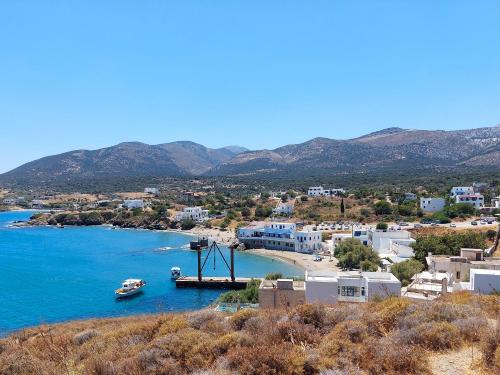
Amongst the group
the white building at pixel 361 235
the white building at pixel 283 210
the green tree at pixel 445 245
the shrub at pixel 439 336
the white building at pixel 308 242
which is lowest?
the white building at pixel 308 242

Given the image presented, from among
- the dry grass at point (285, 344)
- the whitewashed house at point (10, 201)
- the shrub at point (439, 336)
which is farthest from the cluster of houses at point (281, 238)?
the whitewashed house at point (10, 201)

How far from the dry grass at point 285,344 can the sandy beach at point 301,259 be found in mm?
30257

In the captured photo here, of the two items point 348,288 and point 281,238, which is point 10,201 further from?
point 348,288

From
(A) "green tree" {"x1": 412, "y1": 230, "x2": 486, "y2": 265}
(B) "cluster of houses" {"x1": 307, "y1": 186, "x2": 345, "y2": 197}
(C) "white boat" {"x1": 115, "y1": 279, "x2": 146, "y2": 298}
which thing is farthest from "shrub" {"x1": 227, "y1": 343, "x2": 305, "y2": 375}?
(B) "cluster of houses" {"x1": 307, "y1": 186, "x2": 345, "y2": 197}

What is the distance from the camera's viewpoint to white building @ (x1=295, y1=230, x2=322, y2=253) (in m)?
51.7

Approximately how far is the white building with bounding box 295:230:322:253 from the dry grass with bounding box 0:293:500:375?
4110 centimetres

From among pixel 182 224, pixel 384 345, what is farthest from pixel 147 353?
pixel 182 224

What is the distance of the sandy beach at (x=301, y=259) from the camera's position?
Result: 41500mm

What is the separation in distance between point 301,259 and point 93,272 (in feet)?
70.0

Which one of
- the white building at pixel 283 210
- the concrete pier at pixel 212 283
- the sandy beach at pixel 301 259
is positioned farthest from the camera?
the white building at pixel 283 210

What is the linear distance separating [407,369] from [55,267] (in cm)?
4553

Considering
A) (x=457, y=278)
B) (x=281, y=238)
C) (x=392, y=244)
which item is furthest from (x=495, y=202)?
(x=457, y=278)

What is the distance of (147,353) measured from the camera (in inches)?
313

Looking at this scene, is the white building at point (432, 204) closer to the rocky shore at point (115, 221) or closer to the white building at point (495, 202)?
the white building at point (495, 202)
